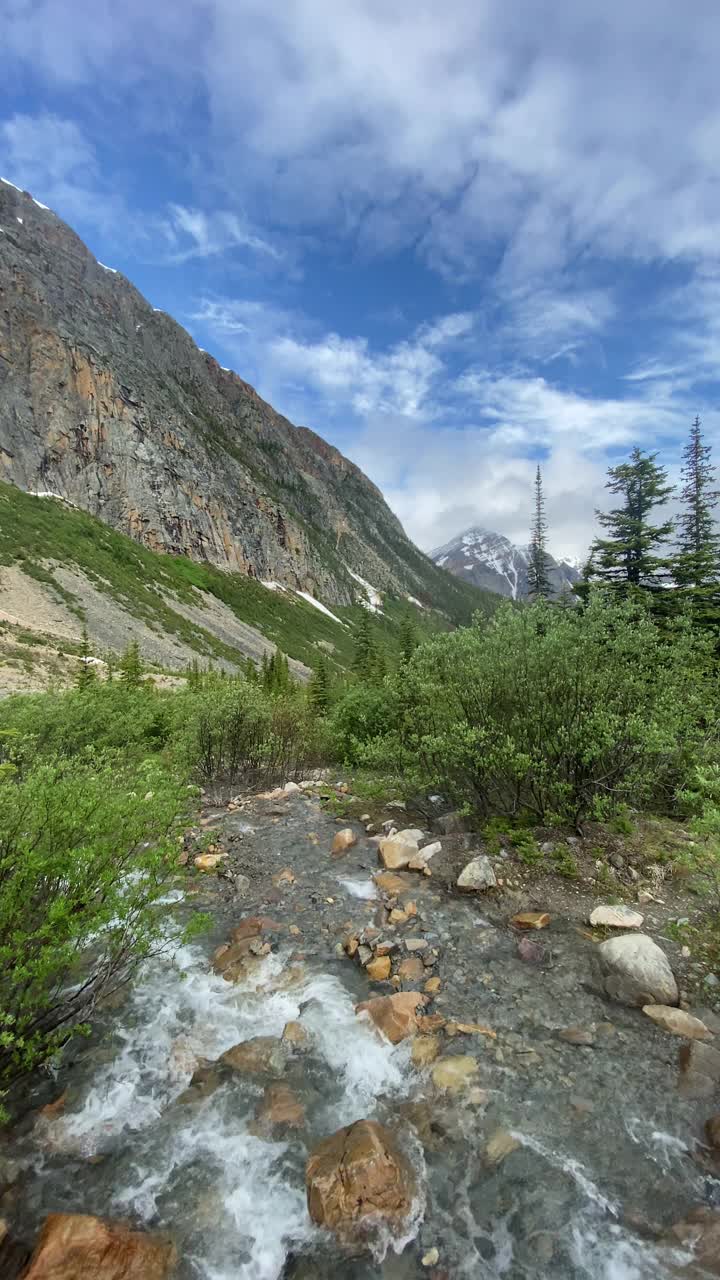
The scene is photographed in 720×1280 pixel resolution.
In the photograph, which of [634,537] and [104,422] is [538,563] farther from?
[104,422]

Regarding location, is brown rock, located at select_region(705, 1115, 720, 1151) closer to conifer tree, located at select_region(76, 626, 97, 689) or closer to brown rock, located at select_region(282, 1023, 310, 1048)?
brown rock, located at select_region(282, 1023, 310, 1048)

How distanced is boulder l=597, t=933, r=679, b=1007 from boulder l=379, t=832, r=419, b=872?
4391 mm

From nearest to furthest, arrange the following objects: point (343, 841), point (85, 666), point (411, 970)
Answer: point (411, 970) < point (343, 841) < point (85, 666)

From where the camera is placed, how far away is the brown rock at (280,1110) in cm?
554

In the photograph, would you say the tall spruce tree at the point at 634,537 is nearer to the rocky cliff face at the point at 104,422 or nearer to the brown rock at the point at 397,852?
the brown rock at the point at 397,852

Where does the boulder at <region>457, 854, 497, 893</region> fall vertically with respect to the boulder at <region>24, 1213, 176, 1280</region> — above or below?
above

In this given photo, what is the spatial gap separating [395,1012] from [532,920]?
293cm

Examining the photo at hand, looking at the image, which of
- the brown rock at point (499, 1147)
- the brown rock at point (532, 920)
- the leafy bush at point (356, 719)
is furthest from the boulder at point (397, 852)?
the leafy bush at point (356, 719)

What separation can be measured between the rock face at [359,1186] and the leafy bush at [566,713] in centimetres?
622

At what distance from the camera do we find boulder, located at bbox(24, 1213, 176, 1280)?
3975mm

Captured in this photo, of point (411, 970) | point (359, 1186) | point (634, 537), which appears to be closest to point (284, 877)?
point (411, 970)

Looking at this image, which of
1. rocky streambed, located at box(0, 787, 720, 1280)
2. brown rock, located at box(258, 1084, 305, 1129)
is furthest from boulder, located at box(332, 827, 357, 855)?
brown rock, located at box(258, 1084, 305, 1129)

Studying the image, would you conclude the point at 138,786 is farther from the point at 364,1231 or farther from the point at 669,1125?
the point at 669,1125

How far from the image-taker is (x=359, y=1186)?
15.5 feet
